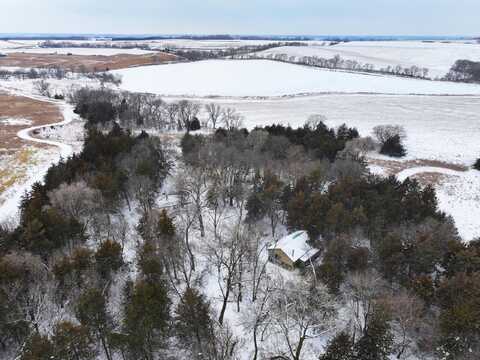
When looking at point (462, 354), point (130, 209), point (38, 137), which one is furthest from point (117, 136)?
point (462, 354)

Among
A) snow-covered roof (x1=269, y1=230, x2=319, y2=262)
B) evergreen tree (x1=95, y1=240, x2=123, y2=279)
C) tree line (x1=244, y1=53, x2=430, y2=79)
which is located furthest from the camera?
tree line (x1=244, y1=53, x2=430, y2=79)

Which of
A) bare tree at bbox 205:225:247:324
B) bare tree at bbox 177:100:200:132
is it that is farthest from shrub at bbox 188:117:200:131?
bare tree at bbox 205:225:247:324

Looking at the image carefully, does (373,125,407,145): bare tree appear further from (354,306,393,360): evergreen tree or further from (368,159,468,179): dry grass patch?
(354,306,393,360): evergreen tree

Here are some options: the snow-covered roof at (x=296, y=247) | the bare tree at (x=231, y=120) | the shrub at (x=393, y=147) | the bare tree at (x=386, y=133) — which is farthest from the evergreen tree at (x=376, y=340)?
the bare tree at (x=231, y=120)

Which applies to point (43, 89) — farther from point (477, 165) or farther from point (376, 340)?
point (376, 340)

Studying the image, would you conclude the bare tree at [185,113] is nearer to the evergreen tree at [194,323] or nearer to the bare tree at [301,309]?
the evergreen tree at [194,323]

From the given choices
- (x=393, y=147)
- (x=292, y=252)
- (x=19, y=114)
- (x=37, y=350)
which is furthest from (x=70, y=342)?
(x=19, y=114)
